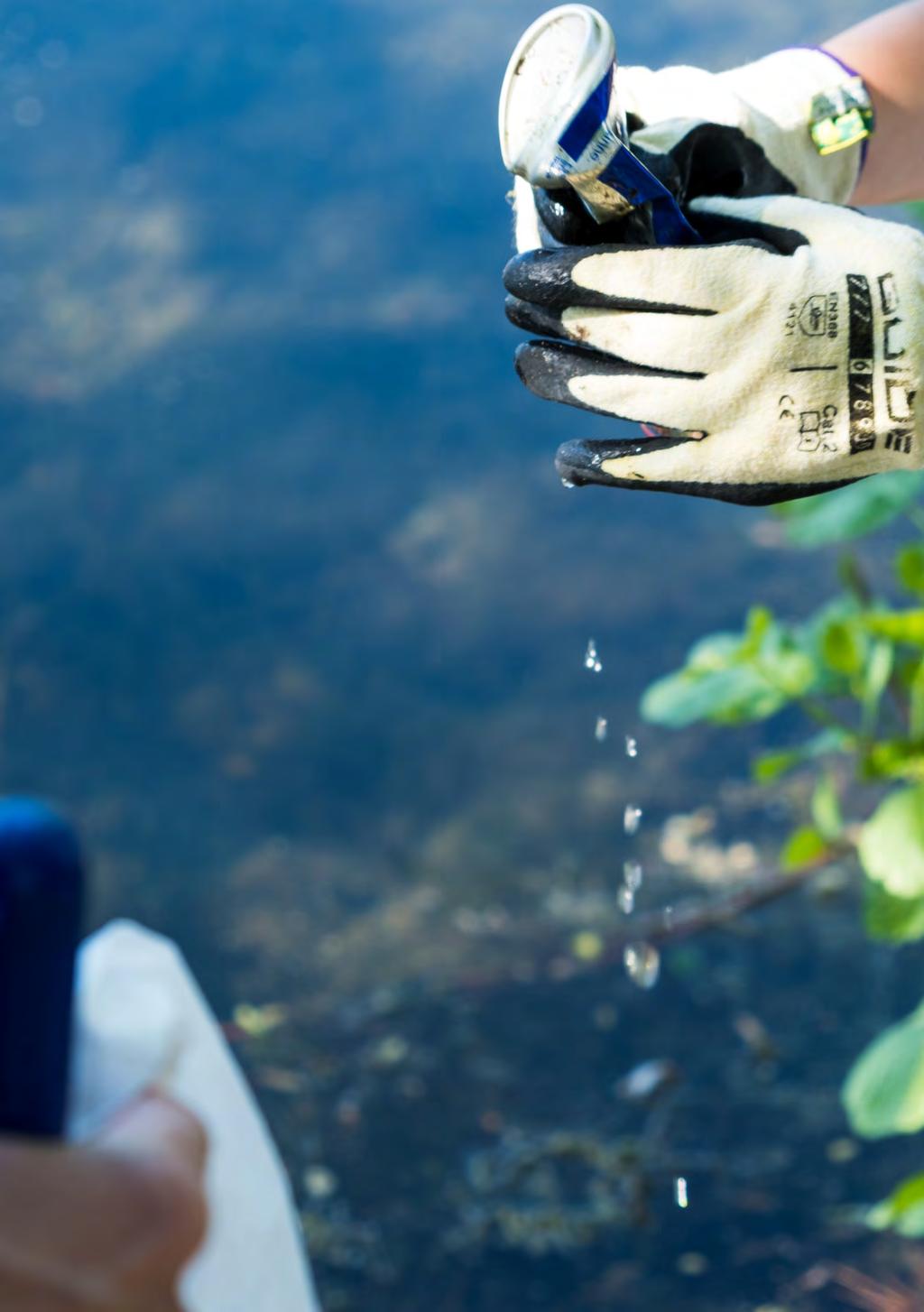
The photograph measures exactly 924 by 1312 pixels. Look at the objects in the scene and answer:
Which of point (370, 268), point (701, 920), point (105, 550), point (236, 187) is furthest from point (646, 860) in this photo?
point (236, 187)

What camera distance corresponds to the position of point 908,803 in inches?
49.7

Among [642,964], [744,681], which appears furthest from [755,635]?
[642,964]

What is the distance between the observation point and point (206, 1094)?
4.01ft

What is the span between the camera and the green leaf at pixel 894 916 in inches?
53.7

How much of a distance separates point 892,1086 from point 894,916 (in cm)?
19

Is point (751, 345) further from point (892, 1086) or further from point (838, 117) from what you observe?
point (892, 1086)

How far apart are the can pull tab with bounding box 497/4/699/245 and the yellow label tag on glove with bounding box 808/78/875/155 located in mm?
214

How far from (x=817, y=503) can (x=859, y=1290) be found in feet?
3.62

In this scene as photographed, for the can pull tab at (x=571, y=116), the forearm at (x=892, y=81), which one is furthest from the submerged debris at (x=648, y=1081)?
the can pull tab at (x=571, y=116)

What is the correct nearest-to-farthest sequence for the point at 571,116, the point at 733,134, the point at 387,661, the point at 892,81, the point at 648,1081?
the point at 571,116 < the point at 733,134 < the point at 892,81 < the point at 648,1081 < the point at 387,661

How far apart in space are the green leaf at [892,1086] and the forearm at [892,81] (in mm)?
752

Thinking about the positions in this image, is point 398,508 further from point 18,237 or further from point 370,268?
point 18,237

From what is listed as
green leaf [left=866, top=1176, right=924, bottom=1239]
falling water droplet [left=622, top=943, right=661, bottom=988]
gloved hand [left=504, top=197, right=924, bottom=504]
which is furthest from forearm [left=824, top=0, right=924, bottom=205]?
falling water droplet [left=622, top=943, right=661, bottom=988]

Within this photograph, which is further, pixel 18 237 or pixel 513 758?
pixel 18 237
